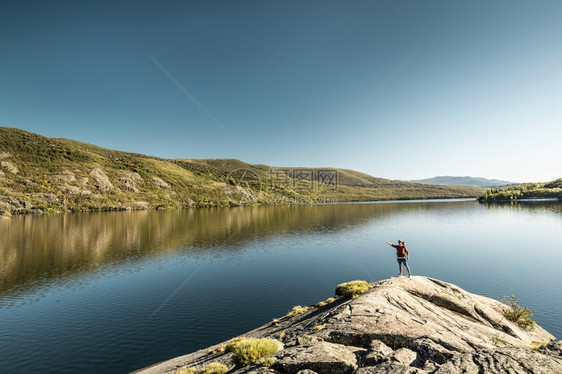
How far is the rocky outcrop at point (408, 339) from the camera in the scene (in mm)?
9773

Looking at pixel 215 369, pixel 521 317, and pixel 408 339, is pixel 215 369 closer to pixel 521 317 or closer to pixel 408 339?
pixel 408 339

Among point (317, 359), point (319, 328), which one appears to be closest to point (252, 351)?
point (317, 359)

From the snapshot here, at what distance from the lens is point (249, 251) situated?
5612 centimetres

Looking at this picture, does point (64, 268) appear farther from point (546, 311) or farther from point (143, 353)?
point (546, 311)

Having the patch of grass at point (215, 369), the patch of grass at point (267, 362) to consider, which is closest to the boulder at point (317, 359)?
the patch of grass at point (267, 362)

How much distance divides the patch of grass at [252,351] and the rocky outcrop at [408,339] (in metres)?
0.47

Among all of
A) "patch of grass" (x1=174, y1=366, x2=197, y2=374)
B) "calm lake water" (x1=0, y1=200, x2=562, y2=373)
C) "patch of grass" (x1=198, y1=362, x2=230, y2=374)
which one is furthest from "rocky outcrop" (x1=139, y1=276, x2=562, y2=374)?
"calm lake water" (x1=0, y1=200, x2=562, y2=373)

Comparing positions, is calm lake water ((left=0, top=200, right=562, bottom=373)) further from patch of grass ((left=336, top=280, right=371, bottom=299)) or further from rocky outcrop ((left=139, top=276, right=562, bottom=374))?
patch of grass ((left=336, top=280, right=371, bottom=299))

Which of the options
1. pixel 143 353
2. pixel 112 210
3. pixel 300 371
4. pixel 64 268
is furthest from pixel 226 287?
pixel 112 210

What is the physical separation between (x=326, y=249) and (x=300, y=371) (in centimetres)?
4671

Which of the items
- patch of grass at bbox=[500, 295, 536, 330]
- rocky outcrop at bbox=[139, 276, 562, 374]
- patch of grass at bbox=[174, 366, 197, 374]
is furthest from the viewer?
patch of grass at bbox=[500, 295, 536, 330]

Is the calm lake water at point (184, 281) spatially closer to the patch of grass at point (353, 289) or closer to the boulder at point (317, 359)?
the patch of grass at point (353, 289)

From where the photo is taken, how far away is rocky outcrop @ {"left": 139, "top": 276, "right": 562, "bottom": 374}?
9773 millimetres

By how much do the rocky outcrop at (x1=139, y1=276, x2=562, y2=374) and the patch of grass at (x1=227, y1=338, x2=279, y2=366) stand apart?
47 cm
